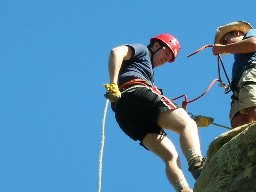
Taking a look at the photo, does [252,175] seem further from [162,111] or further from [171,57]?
[171,57]

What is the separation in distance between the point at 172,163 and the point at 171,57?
6.55ft

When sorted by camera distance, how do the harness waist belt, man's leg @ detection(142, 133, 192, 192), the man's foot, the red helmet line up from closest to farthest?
the man's foot
man's leg @ detection(142, 133, 192, 192)
the harness waist belt
the red helmet

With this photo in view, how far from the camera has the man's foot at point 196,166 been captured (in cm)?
636

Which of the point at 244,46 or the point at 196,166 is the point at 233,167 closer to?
the point at 196,166

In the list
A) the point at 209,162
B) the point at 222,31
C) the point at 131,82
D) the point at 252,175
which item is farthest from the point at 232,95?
the point at 252,175

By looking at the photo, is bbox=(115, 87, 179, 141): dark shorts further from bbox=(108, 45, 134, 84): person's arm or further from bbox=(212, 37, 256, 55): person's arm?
bbox=(212, 37, 256, 55): person's arm

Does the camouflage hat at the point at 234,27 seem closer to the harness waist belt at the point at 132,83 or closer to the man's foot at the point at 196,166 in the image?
the harness waist belt at the point at 132,83

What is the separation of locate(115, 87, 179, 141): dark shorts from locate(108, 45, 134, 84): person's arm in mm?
266

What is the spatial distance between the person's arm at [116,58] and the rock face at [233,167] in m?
2.08

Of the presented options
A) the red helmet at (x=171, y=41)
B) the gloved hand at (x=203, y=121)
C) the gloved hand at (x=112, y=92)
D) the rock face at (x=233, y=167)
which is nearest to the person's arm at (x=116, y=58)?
the gloved hand at (x=112, y=92)

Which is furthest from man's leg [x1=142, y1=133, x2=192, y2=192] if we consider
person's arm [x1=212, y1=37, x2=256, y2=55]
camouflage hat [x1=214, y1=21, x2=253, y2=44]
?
camouflage hat [x1=214, y1=21, x2=253, y2=44]

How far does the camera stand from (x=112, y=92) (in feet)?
23.9

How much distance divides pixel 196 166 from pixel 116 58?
1940 mm

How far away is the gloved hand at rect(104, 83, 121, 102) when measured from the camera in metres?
7.29
